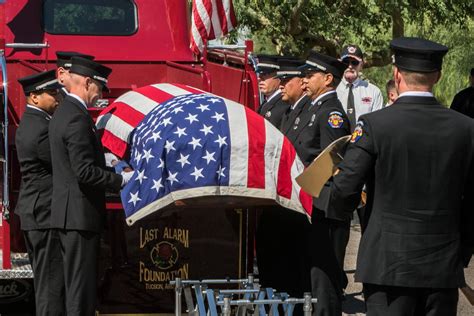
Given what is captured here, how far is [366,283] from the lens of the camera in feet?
16.4

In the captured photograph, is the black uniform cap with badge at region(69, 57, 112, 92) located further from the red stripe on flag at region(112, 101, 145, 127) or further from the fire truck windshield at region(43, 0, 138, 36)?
the fire truck windshield at region(43, 0, 138, 36)

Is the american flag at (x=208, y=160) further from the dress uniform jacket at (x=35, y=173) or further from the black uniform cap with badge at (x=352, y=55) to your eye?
the black uniform cap with badge at (x=352, y=55)

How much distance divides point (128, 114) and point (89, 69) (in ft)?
1.21

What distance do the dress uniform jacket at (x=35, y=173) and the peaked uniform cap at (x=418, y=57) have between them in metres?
2.52

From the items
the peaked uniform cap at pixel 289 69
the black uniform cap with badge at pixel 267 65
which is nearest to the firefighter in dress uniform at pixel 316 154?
the peaked uniform cap at pixel 289 69

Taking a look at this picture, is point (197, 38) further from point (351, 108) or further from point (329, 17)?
point (329, 17)

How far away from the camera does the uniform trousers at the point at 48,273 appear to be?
6684mm

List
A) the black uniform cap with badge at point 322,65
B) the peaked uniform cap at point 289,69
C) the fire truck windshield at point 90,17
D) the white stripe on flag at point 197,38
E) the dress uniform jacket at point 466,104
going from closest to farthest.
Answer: the black uniform cap with badge at point 322,65 → the peaked uniform cap at point 289,69 → the white stripe on flag at point 197,38 → the fire truck windshield at point 90,17 → the dress uniform jacket at point 466,104

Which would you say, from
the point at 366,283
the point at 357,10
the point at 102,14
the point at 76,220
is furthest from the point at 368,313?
the point at 357,10

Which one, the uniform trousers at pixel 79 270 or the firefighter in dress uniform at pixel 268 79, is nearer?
the uniform trousers at pixel 79 270

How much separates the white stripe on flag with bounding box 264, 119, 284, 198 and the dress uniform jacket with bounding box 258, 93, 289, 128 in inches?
88.5

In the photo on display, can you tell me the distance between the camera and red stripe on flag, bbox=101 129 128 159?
666 cm

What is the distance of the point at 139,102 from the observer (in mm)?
6855

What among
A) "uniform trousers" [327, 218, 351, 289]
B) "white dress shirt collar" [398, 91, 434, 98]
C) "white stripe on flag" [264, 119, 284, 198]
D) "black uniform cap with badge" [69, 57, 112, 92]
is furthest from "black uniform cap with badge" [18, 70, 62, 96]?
"white dress shirt collar" [398, 91, 434, 98]
